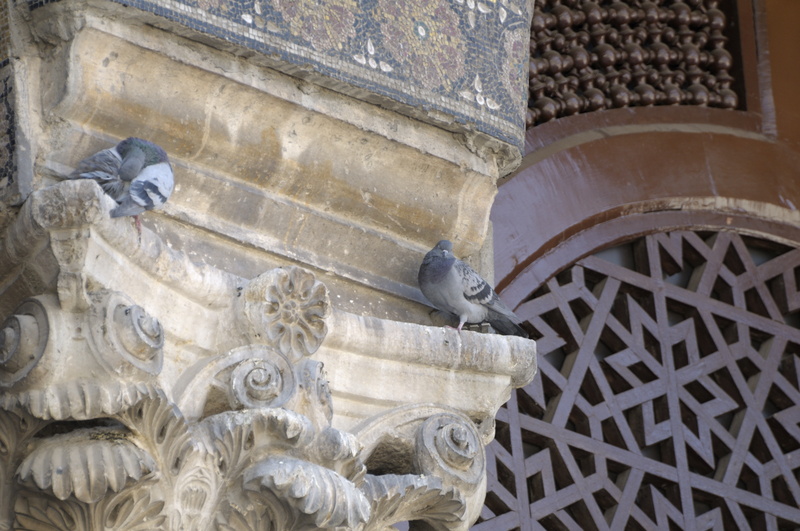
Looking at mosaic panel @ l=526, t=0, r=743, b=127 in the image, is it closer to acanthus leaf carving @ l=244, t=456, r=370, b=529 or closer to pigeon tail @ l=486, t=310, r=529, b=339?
pigeon tail @ l=486, t=310, r=529, b=339

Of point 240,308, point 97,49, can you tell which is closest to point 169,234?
point 240,308

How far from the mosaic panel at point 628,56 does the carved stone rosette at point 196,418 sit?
129 centimetres

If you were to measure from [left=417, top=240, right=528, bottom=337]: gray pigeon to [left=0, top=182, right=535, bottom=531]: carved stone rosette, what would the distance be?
0.08 meters

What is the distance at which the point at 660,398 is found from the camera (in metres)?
3.21

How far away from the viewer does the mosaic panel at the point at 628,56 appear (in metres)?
3.37

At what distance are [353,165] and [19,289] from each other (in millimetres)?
621

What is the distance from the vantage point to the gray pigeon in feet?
7.48

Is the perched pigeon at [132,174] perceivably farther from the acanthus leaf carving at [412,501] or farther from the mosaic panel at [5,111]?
the acanthus leaf carving at [412,501]

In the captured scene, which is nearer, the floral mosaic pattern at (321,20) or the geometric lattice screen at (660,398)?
the floral mosaic pattern at (321,20)

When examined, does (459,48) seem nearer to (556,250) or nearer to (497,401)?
(497,401)

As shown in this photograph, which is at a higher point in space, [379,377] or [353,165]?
[353,165]

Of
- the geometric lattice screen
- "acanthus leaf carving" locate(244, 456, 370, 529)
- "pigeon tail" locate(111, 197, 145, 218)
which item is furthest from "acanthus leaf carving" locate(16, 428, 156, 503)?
the geometric lattice screen

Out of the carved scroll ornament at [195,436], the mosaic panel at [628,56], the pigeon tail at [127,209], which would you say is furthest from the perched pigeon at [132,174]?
the mosaic panel at [628,56]

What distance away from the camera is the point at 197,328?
199 cm
